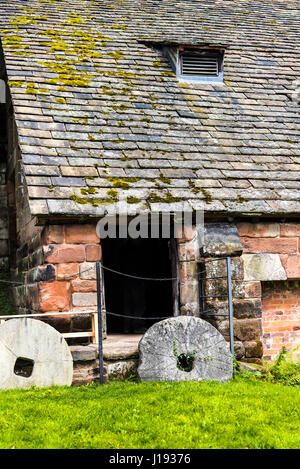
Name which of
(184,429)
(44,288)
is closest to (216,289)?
(44,288)

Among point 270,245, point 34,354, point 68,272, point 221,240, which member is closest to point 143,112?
point 221,240

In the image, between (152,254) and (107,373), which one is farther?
(152,254)

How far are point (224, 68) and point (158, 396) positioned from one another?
737 cm

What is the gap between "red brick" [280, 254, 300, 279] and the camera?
325 inches

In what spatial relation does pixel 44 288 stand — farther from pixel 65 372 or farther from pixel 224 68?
pixel 224 68

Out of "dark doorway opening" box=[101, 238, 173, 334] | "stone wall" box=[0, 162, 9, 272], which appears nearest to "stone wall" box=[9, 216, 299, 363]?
"stone wall" box=[0, 162, 9, 272]

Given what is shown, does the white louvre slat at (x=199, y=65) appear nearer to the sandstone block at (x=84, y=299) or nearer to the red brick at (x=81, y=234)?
the red brick at (x=81, y=234)

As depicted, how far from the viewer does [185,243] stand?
311 inches

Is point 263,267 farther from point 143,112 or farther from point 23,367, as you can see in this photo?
point 23,367

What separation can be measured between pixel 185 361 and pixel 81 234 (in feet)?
7.05

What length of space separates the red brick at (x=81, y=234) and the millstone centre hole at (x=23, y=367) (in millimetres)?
1627

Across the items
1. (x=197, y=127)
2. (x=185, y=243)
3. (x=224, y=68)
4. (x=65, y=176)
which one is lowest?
(x=185, y=243)

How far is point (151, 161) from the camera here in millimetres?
8047

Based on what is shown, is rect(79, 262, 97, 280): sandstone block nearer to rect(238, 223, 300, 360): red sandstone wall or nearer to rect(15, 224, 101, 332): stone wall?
rect(15, 224, 101, 332): stone wall
